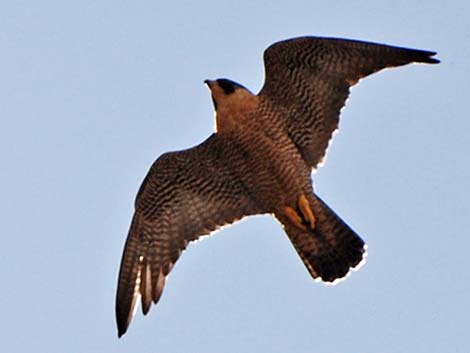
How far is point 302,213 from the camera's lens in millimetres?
20031

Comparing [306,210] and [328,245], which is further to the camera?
[328,245]

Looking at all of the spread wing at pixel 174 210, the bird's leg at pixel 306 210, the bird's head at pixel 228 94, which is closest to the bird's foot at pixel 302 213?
the bird's leg at pixel 306 210

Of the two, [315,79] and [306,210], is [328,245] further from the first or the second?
[315,79]

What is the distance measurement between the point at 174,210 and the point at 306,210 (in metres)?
1.43

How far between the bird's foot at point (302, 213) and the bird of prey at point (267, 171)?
Answer: 0.03 ft

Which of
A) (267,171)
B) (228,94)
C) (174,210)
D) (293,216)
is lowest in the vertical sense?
(293,216)

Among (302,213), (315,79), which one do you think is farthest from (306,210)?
(315,79)

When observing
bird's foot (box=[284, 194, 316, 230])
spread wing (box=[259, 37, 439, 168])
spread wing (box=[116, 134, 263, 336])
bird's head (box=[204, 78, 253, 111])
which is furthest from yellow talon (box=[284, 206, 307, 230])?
bird's head (box=[204, 78, 253, 111])

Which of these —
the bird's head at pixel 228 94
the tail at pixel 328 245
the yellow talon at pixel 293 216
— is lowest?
the tail at pixel 328 245

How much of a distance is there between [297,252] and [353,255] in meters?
0.60

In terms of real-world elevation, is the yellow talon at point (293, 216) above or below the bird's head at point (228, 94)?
below

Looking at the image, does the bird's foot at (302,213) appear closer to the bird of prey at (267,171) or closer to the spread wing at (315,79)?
the bird of prey at (267,171)

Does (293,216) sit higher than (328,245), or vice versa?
(293,216)

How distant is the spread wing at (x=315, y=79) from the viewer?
2019cm
